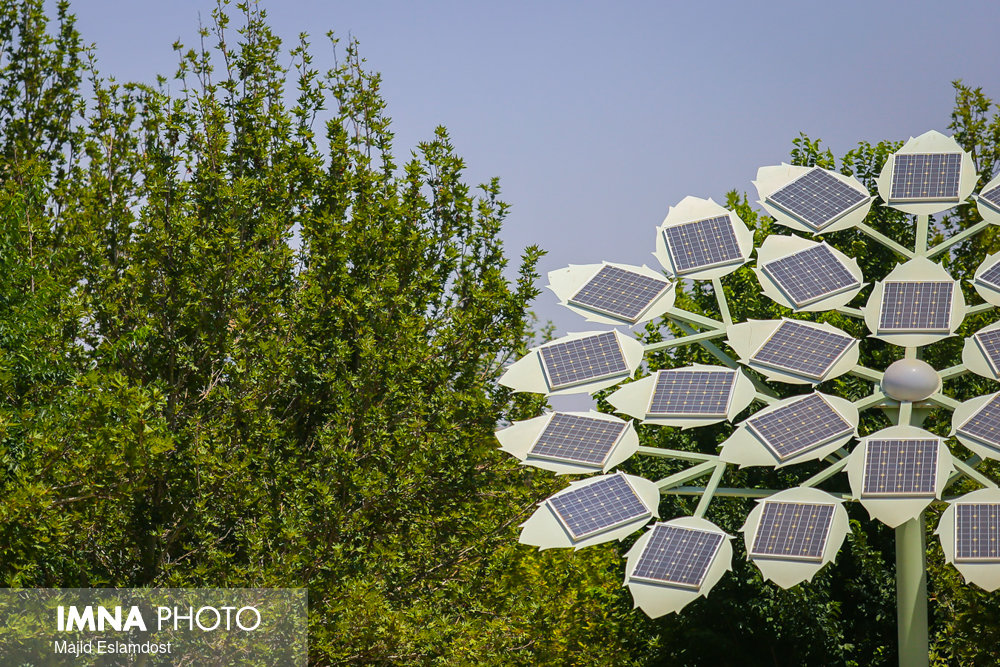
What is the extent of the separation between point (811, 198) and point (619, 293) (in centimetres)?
274

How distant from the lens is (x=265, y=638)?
12.5 metres

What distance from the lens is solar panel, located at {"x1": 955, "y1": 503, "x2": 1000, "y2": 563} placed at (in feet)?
32.7

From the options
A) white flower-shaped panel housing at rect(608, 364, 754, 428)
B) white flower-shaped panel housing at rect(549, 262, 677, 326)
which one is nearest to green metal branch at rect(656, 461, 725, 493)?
white flower-shaped panel housing at rect(608, 364, 754, 428)

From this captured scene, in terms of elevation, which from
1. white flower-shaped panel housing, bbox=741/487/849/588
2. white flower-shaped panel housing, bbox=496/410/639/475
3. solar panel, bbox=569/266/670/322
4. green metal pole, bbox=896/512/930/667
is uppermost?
solar panel, bbox=569/266/670/322

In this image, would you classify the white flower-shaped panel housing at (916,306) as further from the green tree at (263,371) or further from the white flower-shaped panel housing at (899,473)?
the green tree at (263,371)

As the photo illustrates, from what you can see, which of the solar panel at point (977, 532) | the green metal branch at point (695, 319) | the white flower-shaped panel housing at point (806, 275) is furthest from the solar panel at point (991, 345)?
the green metal branch at point (695, 319)

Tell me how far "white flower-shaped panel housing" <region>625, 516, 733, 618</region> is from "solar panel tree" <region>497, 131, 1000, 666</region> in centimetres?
2

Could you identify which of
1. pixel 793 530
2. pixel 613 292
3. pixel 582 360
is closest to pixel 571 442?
pixel 582 360

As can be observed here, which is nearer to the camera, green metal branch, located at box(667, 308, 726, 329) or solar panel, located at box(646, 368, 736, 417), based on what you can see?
solar panel, located at box(646, 368, 736, 417)

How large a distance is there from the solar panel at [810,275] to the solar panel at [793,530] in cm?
258

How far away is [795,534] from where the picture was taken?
1036 centimetres

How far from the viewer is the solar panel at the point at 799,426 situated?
11.0 meters

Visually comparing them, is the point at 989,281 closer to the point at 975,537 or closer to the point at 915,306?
the point at 915,306

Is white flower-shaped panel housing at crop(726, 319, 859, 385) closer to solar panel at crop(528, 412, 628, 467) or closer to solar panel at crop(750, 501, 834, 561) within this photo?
solar panel at crop(750, 501, 834, 561)
